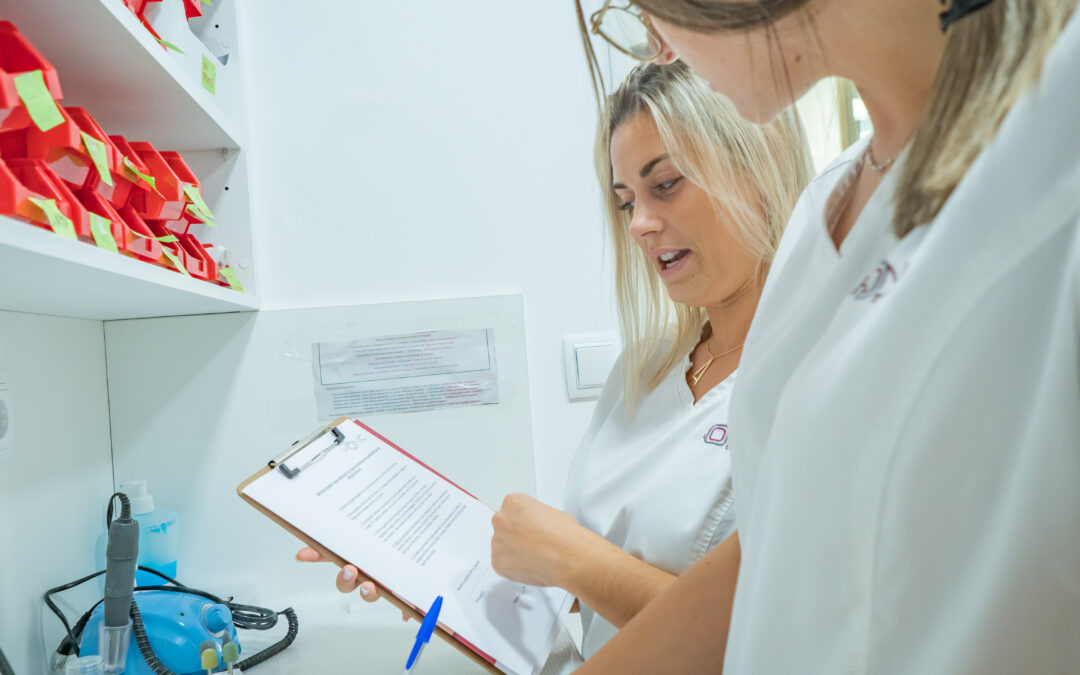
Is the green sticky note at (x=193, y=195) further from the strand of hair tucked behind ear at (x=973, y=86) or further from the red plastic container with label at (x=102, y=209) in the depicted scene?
the strand of hair tucked behind ear at (x=973, y=86)

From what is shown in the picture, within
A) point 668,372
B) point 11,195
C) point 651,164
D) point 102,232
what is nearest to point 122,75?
point 102,232

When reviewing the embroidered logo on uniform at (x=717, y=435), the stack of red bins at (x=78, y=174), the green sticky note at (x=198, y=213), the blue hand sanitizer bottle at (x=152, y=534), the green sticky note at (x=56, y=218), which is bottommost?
the blue hand sanitizer bottle at (x=152, y=534)

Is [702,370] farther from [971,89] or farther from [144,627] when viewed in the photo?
[144,627]

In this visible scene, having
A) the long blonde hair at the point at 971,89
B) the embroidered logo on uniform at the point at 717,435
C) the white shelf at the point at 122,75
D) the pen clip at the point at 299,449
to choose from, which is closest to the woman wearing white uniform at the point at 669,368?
the embroidered logo on uniform at the point at 717,435

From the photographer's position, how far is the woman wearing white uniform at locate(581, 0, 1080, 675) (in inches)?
10.9

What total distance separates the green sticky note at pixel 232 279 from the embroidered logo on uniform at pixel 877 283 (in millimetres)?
1049

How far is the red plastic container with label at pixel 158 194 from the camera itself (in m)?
0.88

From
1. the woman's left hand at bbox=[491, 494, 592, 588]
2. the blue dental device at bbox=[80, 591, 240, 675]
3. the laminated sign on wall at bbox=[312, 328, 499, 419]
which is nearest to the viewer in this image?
the woman's left hand at bbox=[491, 494, 592, 588]

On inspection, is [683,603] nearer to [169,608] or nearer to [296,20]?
[169,608]

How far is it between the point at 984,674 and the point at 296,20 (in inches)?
57.0

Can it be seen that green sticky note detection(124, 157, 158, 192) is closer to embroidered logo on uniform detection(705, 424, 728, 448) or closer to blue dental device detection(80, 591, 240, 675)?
blue dental device detection(80, 591, 240, 675)

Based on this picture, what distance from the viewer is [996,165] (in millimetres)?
279

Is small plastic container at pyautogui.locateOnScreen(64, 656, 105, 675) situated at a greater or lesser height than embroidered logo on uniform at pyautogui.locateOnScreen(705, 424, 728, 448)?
lesser

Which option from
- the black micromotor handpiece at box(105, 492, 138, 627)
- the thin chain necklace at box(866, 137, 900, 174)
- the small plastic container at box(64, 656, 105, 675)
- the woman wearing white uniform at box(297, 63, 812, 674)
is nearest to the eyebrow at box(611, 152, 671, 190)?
the woman wearing white uniform at box(297, 63, 812, 674)
